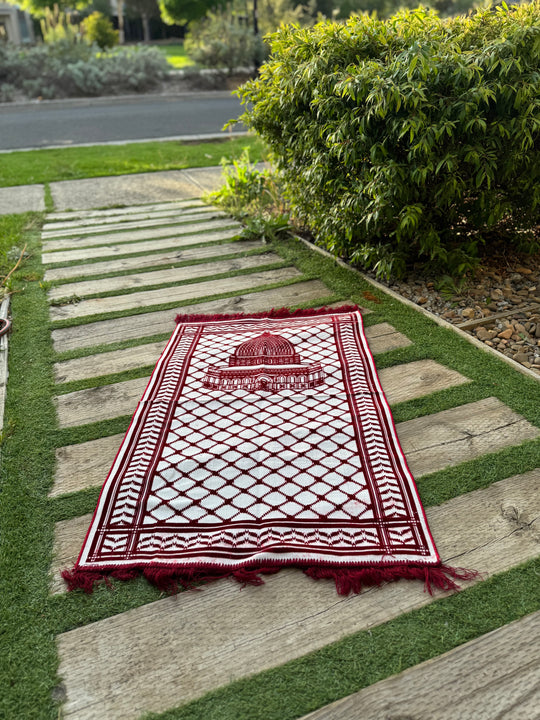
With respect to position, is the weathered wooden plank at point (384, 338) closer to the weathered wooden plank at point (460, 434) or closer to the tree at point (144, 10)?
the weathered wooden plank at point (460, 434)

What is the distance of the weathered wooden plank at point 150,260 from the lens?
401 centimetres

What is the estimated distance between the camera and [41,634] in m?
1.54

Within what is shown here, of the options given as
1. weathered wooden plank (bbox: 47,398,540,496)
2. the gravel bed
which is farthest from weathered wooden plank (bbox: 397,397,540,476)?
the gravel bed

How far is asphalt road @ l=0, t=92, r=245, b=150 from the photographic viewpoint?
937 centimetres

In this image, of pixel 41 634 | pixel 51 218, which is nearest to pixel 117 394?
pixel 41 634

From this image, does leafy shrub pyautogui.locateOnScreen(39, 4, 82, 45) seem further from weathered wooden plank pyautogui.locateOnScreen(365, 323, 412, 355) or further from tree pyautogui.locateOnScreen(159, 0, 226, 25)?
weathered wooden plank pyautogui.locateOnScreen(365, 323, 412, 355)

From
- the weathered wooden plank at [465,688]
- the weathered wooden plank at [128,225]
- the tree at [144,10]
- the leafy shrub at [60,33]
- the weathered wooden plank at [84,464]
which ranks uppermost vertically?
the tree at [144,10]

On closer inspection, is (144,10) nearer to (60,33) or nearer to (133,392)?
(60,33)

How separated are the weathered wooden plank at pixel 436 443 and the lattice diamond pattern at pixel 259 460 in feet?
0.76

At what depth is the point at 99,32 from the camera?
56.2ft

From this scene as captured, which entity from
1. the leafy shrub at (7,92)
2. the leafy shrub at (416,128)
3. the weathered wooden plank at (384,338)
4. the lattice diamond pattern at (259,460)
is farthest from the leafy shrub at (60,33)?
the lattice diamond pattern at (259,460)

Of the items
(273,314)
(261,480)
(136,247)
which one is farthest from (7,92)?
(261,480)

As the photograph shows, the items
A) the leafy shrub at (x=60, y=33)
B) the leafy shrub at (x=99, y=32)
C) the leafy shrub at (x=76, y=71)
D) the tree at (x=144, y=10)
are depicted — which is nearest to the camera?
the leafy shrub at (x=76, y=71)

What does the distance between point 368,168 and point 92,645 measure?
9.13ft
